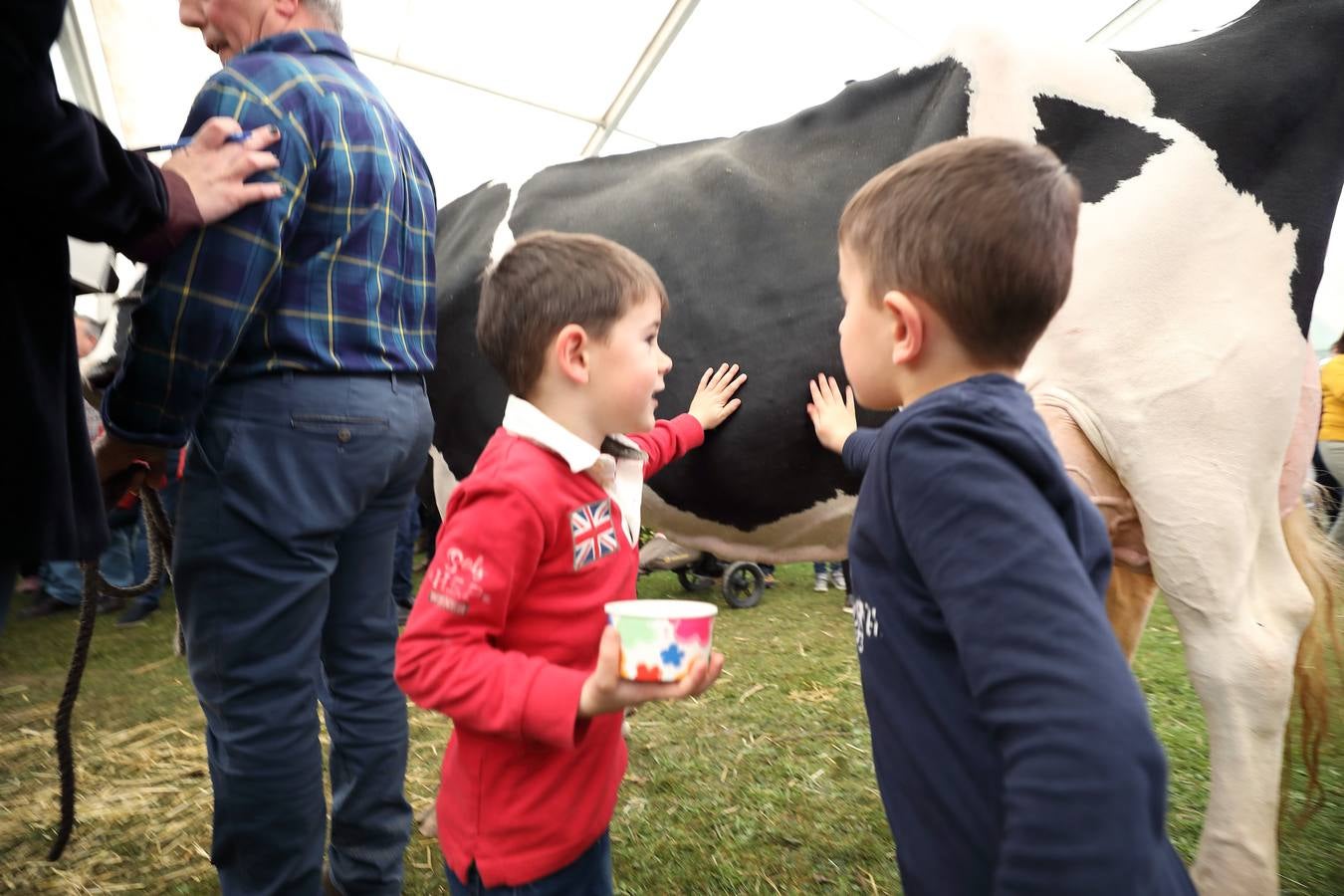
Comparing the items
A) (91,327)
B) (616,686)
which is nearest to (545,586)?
(616,686)

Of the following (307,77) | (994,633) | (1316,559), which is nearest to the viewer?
(994,633)

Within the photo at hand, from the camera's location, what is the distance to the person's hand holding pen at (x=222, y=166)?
0.97 m

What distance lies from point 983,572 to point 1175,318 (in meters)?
1.13

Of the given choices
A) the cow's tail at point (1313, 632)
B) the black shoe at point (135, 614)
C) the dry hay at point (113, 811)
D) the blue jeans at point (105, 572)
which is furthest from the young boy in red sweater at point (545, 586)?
the blue jeans at point (105, 572)

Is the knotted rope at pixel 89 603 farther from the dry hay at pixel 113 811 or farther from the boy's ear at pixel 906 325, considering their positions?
the boy's ear at pixel 906 325

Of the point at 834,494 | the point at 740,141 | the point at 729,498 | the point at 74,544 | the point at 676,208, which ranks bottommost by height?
the point at 74,544

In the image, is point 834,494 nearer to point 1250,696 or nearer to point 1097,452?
point 1097,452

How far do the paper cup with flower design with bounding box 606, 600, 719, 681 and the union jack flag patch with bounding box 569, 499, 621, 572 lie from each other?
0.61ft

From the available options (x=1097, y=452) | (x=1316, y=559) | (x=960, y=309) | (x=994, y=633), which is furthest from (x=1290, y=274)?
(x=994, y=633)

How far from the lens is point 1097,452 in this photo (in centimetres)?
141

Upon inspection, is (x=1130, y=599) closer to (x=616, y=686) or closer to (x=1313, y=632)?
(x=1313, y=632)

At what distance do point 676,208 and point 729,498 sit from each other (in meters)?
0.71

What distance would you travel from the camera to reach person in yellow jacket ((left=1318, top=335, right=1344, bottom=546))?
12.1 feet

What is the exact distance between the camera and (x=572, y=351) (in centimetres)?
91
